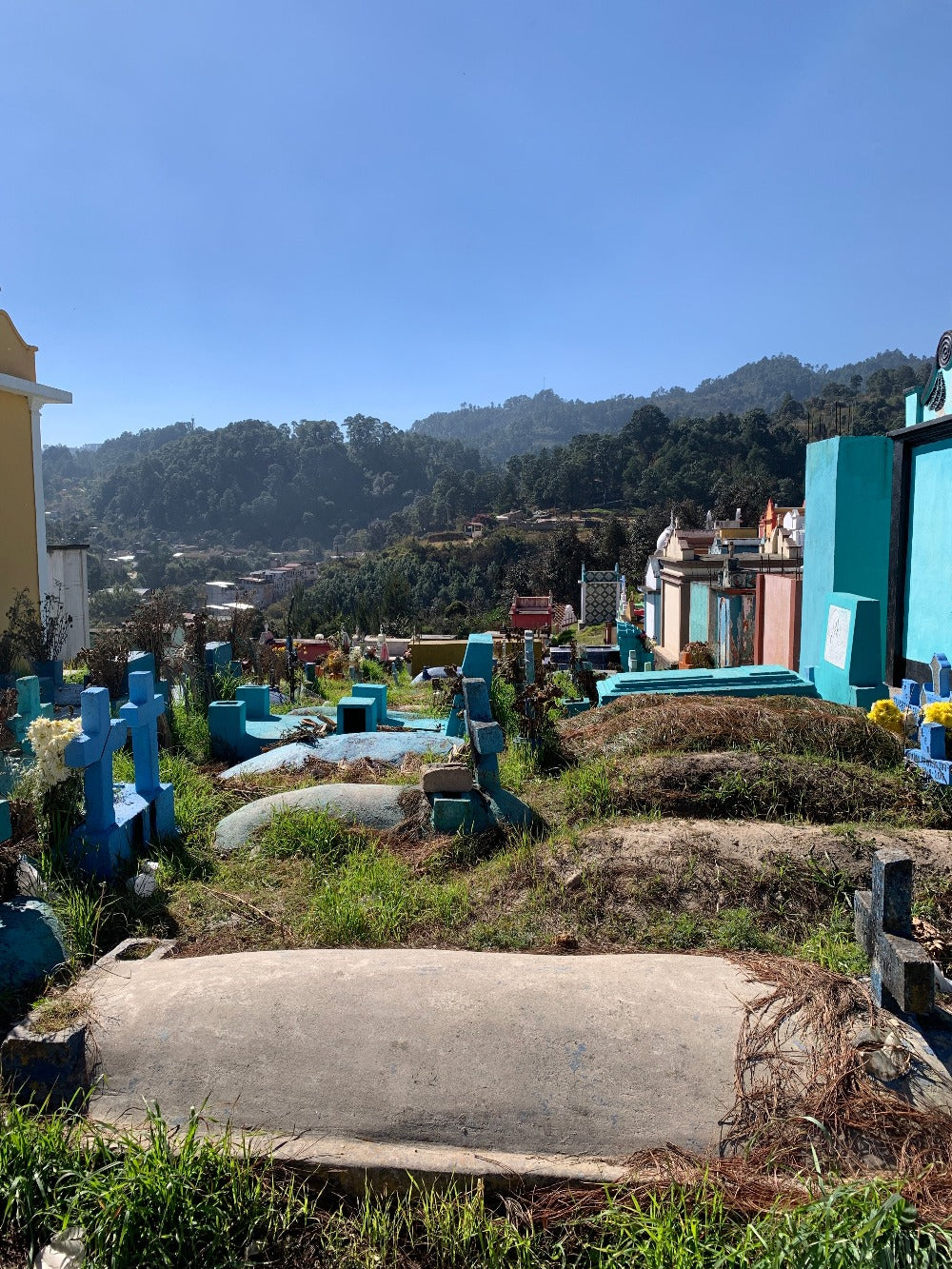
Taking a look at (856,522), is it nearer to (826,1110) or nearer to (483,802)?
(483,802)

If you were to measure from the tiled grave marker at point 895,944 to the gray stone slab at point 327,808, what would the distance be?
356cm

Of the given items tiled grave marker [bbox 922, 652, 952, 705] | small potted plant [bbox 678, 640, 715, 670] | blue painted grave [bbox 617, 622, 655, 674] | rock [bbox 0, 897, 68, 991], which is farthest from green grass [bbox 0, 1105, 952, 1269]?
blue painted grave [bbox 617, 622, 655, 674]

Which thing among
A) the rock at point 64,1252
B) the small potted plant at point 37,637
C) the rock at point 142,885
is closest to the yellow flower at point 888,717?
the rock at point 142,885

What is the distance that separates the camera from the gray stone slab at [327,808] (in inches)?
242

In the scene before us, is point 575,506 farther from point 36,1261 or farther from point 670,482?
point 36,1261

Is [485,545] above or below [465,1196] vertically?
above

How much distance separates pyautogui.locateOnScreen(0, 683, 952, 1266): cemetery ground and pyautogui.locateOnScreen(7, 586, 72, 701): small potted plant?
418 centimetres

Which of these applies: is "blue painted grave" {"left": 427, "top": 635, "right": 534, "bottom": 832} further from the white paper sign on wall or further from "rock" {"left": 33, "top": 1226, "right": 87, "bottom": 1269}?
the white paper sign on wall

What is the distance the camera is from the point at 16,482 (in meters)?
13.9

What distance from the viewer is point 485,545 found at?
67500 millimetres

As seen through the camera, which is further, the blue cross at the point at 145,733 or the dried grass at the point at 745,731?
the dried grass at the point at 745,731

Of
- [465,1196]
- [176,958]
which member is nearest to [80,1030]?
[176,958]

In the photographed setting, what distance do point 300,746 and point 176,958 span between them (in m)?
4.60

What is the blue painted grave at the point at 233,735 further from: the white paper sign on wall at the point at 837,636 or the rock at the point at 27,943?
the white paper sign on wall at the point at 837,636
